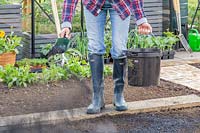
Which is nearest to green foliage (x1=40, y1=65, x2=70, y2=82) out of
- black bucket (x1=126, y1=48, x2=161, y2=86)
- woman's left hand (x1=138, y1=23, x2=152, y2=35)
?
black bucket (x1=126, y1=48, x2=161, y2=86)

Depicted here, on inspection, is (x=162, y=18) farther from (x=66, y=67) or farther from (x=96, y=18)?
(x=96, y=18)

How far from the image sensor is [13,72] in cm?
618

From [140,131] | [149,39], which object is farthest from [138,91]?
[149,39]

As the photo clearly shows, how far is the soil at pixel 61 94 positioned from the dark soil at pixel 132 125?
1.57ft

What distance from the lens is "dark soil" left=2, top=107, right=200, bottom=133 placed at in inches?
184

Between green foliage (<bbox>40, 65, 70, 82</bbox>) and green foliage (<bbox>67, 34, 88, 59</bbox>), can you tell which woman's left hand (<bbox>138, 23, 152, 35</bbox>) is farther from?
green foliage (<bbox>67, 34, 88, 59</bbox>)

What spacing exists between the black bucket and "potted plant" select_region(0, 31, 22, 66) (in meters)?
1.70

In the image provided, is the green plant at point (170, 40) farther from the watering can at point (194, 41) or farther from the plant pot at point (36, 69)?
the plant pot at point (36, 69)

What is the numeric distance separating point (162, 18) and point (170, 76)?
6.44ft

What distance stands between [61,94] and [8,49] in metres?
1.51

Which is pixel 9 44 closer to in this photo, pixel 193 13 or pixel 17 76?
pixel 17 76

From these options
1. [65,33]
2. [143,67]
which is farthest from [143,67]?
[65,33]

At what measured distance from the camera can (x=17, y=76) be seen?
20.1 ft

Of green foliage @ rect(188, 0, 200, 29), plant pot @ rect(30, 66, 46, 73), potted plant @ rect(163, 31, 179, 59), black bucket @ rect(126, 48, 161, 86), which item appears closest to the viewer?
black bucket @ rect(126, 48, 161, 86)
